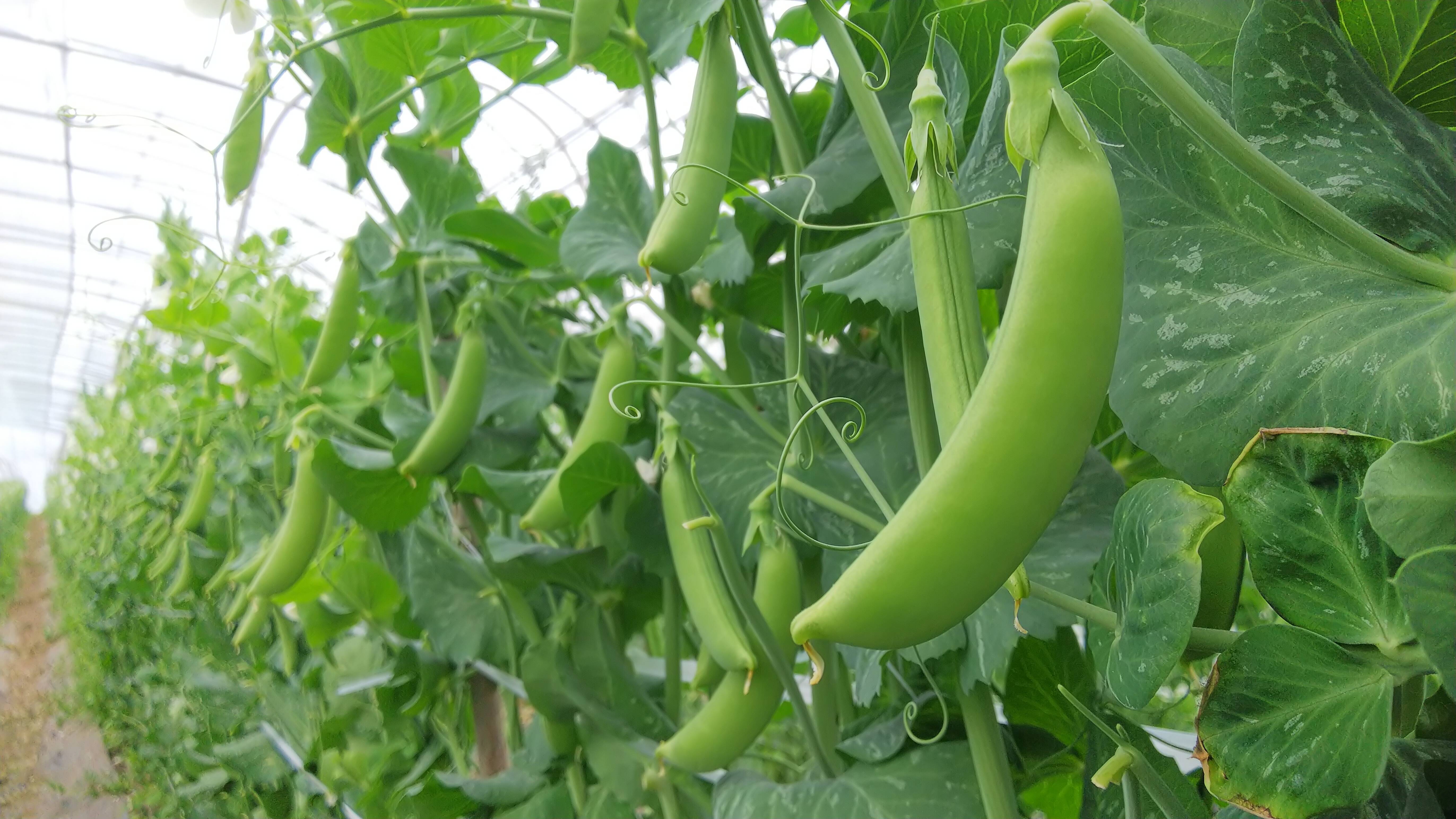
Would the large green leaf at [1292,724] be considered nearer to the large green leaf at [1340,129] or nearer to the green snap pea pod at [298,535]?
the large green leaf at [1340,129]

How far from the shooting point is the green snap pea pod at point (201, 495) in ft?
6.59

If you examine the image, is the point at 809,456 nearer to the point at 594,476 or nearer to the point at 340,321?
the point at 594,476

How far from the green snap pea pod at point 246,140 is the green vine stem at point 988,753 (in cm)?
70

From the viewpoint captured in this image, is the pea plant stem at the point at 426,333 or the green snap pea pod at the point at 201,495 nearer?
the pea plant stem at the point at 426,333

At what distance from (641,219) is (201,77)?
6556 millimetres

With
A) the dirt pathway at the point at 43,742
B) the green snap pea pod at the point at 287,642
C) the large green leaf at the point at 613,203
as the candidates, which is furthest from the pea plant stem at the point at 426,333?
the dirt pathway at the point at 43,742

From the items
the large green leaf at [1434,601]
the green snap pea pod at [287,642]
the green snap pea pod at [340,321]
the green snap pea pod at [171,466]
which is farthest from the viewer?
the green snap pea pod at [171,466]

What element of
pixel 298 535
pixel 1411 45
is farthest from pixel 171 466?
pixel 1411 45

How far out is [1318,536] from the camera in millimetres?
342

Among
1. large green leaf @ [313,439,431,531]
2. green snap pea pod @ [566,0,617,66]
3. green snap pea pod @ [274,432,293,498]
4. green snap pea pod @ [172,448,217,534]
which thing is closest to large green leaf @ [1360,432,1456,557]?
green snap pea pod @ [566,0,617,66]

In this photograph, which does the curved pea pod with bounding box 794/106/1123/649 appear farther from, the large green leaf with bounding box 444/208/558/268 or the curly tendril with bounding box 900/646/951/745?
the large green leaf with bounding box 444/208/558/268

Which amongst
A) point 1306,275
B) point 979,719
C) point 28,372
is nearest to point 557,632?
point 979,719

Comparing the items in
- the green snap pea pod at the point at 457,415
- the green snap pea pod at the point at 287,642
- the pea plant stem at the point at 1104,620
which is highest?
the green snap pea pod at the point at 457,415

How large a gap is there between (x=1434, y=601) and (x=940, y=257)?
20cm
